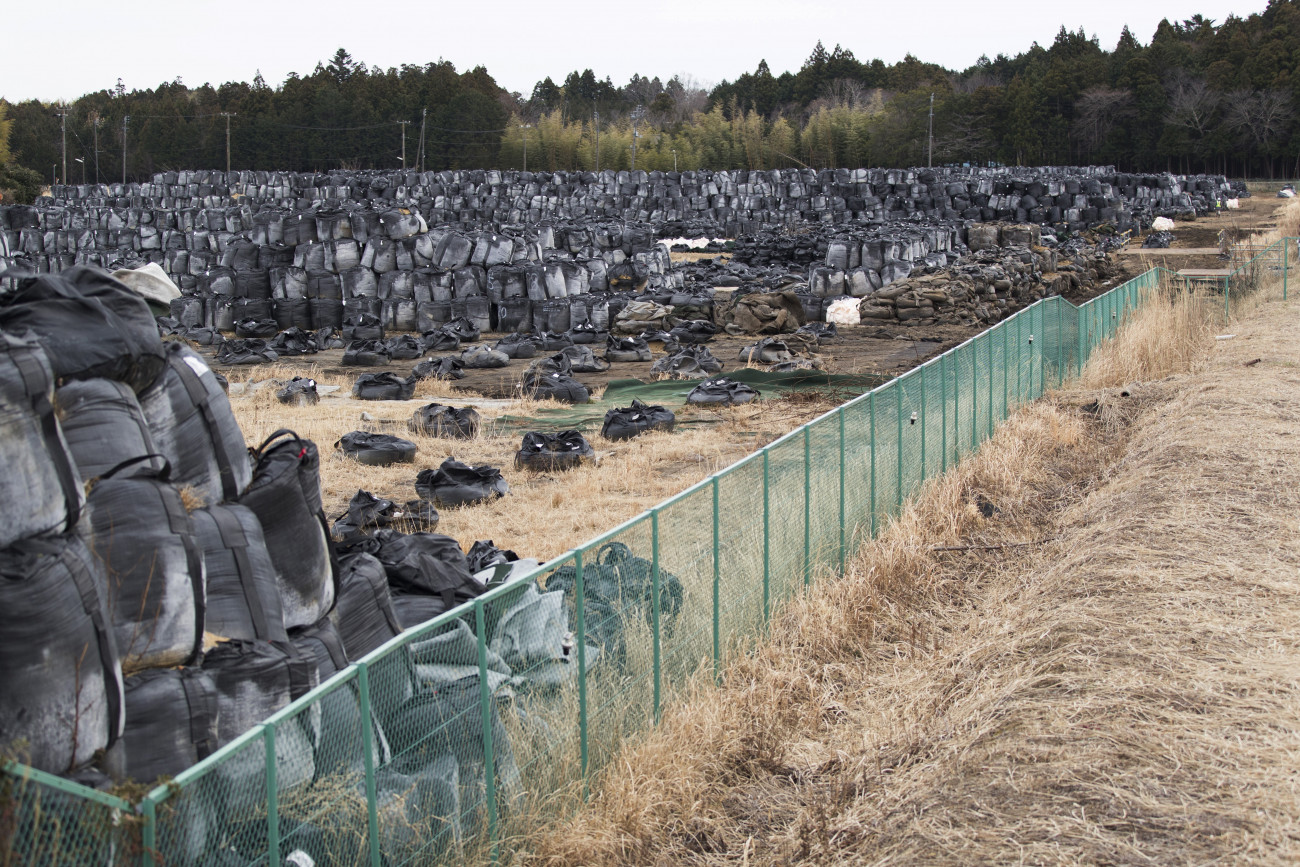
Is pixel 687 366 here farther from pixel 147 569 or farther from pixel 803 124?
pixel 803 124

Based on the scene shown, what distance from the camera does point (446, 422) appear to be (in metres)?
17.0

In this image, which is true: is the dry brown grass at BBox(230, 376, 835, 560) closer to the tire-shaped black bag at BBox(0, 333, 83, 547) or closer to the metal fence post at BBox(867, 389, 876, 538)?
the metal fence post at BBox(867, 389, 876, 538)

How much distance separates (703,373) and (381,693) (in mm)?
17023

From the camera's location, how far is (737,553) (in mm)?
8344

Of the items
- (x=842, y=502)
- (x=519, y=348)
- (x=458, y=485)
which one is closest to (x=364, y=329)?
(x=519, y=348)

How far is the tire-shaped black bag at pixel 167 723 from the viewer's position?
4.62 m

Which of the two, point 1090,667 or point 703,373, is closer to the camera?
point 1090,667

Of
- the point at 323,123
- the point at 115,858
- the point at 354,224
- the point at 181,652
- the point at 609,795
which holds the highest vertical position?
the point at 323,123

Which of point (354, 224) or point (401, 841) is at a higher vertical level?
point (354, 224)

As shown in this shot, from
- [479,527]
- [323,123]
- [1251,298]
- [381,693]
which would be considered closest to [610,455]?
[479,527]

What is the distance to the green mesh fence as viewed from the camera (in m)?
4.11

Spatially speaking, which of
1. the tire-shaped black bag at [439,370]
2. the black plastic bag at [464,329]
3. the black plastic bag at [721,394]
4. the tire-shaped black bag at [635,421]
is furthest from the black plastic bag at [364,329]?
the tire-shaped black bag at [635,421]

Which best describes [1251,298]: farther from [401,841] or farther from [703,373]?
[401,841]

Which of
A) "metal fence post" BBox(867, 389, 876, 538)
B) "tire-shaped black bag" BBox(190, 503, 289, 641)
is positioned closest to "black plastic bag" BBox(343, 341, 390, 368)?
"metal fence post" BBox(867, 389, 876, 538)
